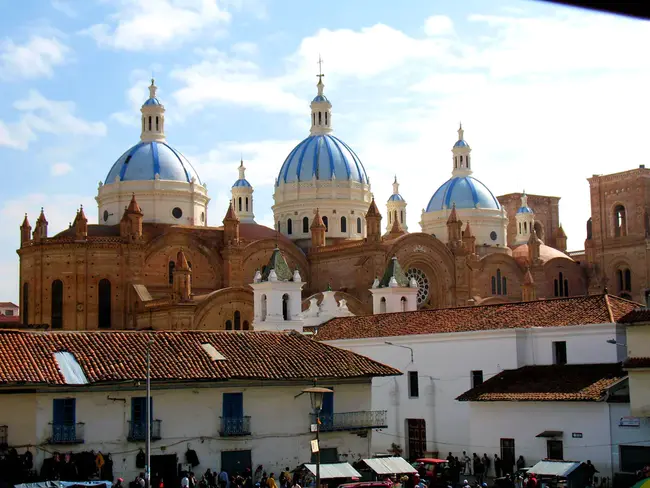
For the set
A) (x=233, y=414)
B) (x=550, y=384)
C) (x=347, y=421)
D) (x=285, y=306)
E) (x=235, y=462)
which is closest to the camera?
(x=235, y=462)

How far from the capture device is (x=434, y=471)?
2869cm

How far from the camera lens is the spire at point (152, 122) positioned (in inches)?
2562

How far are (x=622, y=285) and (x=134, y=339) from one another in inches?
2189

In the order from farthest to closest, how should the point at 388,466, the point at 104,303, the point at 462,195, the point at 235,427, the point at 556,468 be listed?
1. the point at 462,195
2. the point at 104,303
3. the point at 235,427
4. the point at 388,466
5. the point at 556,468

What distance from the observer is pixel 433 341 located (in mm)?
36844

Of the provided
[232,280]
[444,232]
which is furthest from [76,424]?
[444,232]

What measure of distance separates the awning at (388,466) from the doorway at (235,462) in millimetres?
3106

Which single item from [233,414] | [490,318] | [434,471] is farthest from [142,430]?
[490,318]

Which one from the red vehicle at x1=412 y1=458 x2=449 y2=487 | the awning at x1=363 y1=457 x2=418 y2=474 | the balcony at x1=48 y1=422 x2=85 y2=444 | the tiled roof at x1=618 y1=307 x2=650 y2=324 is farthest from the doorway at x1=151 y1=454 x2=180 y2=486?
the tiled roof at x1=618 y1=307 x2=650 y2=324

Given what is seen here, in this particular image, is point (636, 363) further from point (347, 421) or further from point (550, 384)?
point (347, 421)

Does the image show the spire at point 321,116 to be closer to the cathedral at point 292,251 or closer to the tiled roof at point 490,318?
the cathedral at point 292,251

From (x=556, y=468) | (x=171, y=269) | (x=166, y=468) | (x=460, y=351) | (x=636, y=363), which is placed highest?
(x=171, y=269)

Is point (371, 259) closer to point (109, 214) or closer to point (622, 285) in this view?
point (109, 214)

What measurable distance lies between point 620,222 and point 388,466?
183ft
